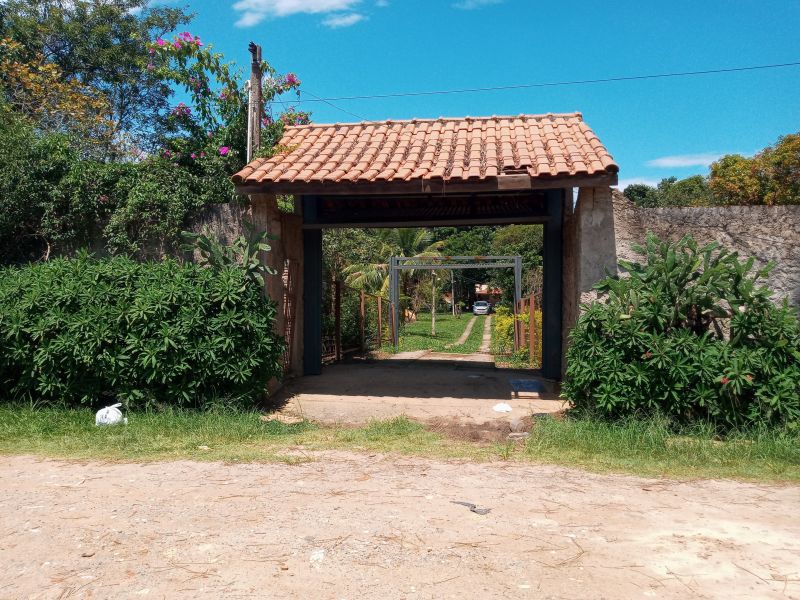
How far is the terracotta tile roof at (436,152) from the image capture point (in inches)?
318

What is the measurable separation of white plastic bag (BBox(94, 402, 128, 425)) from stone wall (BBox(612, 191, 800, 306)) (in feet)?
20.2

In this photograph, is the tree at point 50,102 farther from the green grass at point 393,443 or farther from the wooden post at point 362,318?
the green grass at point 393,443

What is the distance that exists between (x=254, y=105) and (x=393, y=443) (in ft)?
18.9

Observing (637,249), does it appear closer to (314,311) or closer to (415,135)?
(415,135)

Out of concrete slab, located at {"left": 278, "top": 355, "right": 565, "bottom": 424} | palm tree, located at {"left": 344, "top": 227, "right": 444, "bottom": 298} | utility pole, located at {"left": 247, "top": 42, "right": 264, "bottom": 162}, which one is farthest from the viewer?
palm tree, located at {"left": 344, "top": 227, "right": 444, "bottom": 298}

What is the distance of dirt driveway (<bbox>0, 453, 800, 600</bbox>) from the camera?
356 centimetres

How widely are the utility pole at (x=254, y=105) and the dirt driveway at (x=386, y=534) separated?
5466 mm

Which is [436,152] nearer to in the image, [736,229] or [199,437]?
[736,229]

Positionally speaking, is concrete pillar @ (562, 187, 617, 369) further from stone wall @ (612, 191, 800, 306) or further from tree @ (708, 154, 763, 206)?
tree @ (708, 154, 763, 206)

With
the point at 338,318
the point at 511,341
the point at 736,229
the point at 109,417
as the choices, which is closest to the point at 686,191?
the point at 511,341

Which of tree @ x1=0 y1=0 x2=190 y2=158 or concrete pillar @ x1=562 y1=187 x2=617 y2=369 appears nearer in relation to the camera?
concrete pillar @ x1=562 y1=187 x2=617 y2=369

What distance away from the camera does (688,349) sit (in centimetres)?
672

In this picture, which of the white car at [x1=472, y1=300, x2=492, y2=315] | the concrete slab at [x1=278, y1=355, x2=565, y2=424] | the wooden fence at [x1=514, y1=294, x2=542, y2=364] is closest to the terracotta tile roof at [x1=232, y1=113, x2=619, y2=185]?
the concrete slab at [x1=278, y1=355, x2=565, y2=424]

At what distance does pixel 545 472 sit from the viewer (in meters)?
5.80
